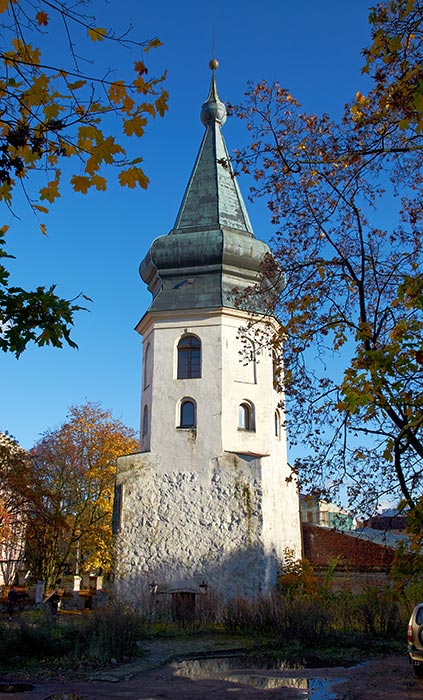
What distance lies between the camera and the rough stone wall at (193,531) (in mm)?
19875

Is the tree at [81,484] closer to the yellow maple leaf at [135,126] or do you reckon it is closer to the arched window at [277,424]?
the arched window at [277,424]

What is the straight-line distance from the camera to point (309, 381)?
888 cm

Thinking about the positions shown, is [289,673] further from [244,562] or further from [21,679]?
[244,562]

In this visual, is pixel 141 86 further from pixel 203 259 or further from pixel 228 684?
pixel 203 259

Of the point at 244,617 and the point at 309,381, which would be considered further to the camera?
the point at 244,617

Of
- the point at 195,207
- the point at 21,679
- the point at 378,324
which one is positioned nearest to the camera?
the point at 378,324

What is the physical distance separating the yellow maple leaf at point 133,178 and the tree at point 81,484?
2904cm

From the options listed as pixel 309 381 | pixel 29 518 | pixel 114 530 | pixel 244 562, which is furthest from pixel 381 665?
pixel 29 518

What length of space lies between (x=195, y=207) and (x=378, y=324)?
18.0 meters

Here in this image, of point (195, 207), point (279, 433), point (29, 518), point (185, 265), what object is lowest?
point (29, 518)

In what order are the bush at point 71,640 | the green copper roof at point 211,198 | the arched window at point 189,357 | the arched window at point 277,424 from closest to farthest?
1. the bush at point 71,640
2. the arched window at point 189,357
3. the arched window at point 277,424
4. the green copper roof at point 211,198

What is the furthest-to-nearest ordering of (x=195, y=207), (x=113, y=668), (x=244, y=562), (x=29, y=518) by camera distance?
1. (x=195, y=207)
2. (x=29, y=518)
3. (x=244, y=562)
4. (x=113, y=668)

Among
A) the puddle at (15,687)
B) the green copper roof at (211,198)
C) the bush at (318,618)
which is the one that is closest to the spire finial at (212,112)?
the green copper roof at (211,198)

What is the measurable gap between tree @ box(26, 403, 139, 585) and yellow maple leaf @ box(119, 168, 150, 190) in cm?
2904
